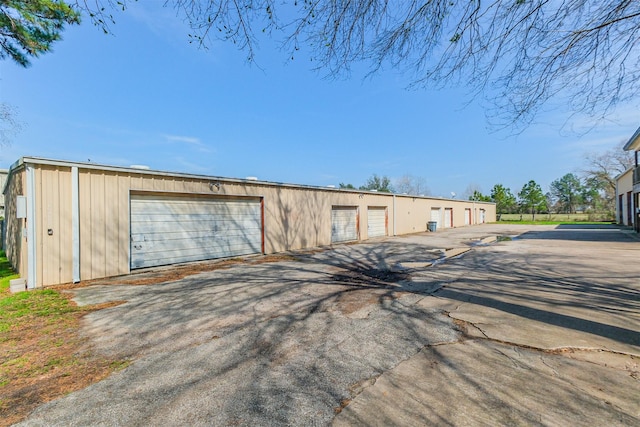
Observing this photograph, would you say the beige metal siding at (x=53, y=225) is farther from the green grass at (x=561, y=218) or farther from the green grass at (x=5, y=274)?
the green grass at (x=561, y=218)

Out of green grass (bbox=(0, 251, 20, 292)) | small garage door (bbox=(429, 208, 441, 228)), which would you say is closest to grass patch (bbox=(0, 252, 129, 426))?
green grass (bbox=(0, 251, 20, 292))

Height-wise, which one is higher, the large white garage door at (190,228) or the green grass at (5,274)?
the large white garage door at (190,228)

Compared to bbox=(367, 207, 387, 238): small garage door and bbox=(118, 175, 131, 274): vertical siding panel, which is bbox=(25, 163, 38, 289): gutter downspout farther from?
bbox=(367, 207, 387, 238): small garage door

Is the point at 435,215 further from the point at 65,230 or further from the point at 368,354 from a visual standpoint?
the point at 65,230

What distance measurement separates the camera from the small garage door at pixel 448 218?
2639 cm

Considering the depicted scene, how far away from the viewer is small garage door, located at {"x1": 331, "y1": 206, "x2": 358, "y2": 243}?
1466cm

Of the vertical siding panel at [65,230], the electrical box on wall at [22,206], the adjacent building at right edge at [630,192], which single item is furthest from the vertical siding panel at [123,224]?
the adjacent building at right edge at [630,192]

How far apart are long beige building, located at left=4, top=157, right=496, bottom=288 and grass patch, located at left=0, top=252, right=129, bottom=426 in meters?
1.91

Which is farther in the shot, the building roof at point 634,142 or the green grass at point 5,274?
the building roof at point 634,142

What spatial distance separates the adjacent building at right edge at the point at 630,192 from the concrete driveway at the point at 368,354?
44.9 ft

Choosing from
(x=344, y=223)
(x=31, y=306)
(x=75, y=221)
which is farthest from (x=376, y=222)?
(x=31, y=306)

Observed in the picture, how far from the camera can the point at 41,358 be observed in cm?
312

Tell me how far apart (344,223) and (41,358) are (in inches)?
510

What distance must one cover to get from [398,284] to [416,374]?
3.57 m
